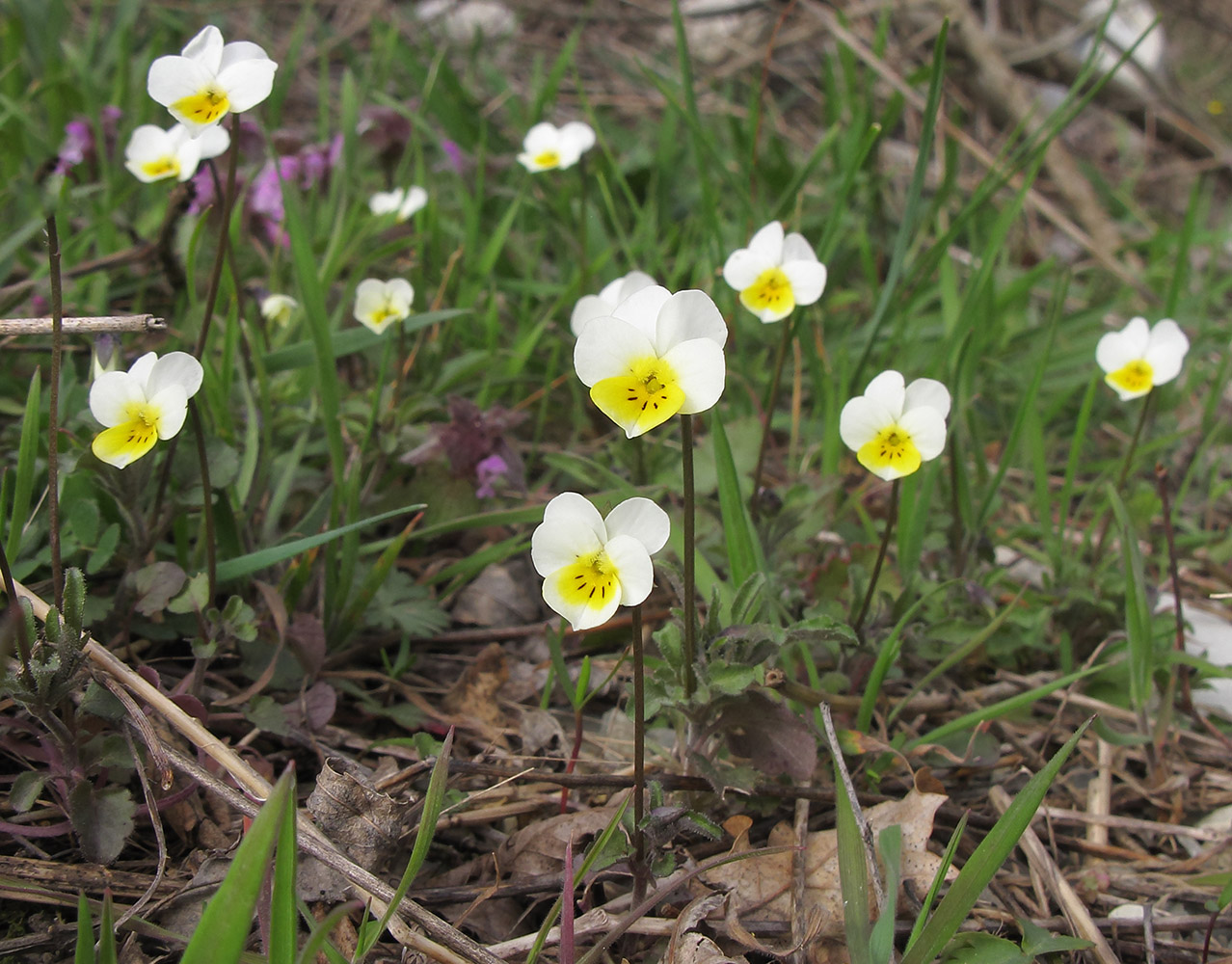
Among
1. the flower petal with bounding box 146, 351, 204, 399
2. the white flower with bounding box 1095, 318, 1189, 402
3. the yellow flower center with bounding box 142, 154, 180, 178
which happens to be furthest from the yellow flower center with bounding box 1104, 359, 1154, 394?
the yellow flower center with bounding box 142, 154, 180, 178

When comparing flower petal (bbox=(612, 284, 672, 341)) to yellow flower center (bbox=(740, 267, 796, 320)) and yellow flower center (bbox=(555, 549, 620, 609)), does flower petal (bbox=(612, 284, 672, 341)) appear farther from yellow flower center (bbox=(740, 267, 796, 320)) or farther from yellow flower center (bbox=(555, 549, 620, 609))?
yellow flower center (bbox=(740, 267, 796, 320))

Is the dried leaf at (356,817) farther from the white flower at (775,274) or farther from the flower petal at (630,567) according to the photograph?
the white flower at (775,274)

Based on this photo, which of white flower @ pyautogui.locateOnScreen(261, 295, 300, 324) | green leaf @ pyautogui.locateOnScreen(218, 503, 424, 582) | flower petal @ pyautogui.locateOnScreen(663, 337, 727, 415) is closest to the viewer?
flower petal @ pyautogui.locateOnScreen(663, 337, 727, 415)

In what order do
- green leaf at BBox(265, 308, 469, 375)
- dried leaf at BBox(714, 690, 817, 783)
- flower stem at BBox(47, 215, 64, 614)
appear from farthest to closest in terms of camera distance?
green leaf at BBox(265, 308, 469, 375)
dried leaf at BBox(714, 690, 817, 783)
flower stem at BBox(47, 215, 64, 614)

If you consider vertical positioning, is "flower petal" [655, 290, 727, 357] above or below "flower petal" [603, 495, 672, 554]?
above

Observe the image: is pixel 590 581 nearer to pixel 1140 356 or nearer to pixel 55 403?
pixel 55 403

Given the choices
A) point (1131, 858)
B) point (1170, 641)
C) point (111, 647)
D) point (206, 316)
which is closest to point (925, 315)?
point (1170, 641)

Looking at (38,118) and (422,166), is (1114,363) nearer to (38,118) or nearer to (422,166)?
(422,166)

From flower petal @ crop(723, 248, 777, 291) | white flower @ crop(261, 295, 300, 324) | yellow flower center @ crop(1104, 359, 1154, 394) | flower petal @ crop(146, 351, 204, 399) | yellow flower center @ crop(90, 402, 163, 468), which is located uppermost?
flower petal @ crop(723, 248, 777, 291)
